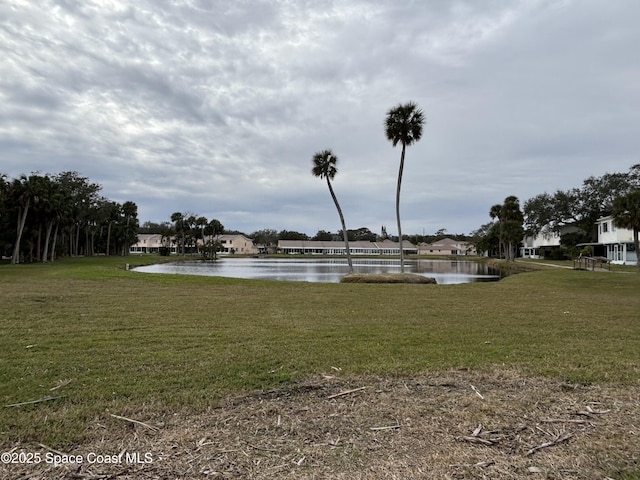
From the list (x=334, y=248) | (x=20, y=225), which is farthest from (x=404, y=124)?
(x=334, y=248)

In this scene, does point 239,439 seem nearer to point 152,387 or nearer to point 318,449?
point 318,449

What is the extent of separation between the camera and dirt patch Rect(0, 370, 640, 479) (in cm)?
279

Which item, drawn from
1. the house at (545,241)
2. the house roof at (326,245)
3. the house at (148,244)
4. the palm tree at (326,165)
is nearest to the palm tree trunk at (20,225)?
the palm tree at (326,165)

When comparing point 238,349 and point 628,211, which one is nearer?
point 238,349

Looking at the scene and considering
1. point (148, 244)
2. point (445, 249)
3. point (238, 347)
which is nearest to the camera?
point (238, 347)

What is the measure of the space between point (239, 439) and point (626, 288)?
793 inches

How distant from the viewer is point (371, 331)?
7.68 meters

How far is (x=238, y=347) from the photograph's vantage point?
622 cm

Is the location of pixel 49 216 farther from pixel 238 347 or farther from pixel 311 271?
pixel 238 347

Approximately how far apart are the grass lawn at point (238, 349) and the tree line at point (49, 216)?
1390 inches

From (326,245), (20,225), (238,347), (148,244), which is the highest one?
(20,225)

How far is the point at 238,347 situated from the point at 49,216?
47.4 metres

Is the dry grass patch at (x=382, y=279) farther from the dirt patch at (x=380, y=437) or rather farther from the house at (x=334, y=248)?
the house at (x=334, y=248)

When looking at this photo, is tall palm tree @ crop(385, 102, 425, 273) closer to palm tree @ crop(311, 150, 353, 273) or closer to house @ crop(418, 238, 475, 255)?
palm tree @ crop(311, 150, 353, 273)
